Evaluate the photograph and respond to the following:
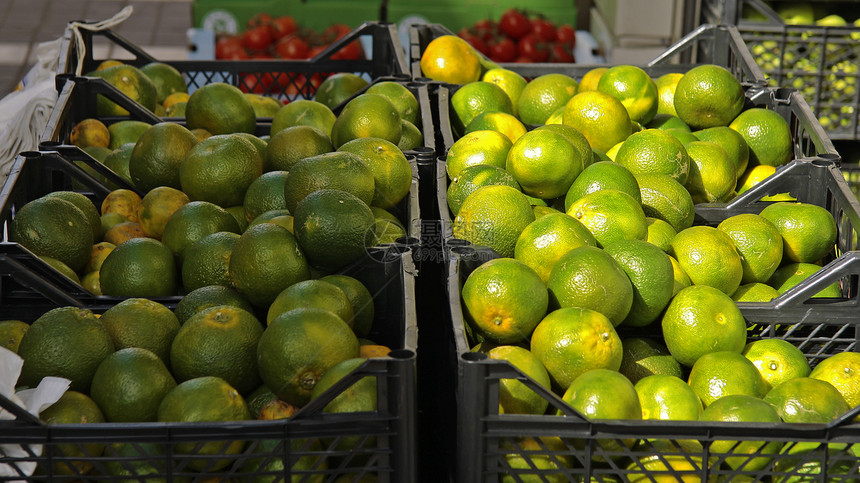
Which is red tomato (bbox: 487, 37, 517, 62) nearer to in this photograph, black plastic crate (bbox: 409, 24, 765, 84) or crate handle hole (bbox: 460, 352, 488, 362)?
black plastic crate (bbox: 409, 24, 765, 84)

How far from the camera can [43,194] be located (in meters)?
2.27

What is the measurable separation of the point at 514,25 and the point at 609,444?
15.2 feet

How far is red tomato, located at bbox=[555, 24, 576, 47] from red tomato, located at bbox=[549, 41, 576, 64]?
0.03 meters

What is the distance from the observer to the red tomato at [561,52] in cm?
562

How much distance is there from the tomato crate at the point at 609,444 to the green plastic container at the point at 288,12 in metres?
4.71

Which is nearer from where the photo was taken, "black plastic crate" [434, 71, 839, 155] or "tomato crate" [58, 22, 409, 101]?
"black plastic crate" [434, 71, 839, 155]

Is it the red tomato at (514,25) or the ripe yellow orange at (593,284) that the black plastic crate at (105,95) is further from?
the red tomato at (514,25)

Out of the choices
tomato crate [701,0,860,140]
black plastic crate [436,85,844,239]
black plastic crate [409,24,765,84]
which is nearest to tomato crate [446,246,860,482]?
black plastic crate [436,85,844,239]

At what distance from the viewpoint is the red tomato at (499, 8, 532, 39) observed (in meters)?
5.70

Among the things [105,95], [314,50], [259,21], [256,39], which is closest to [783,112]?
[105,95]

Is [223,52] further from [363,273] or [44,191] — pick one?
[363,273]

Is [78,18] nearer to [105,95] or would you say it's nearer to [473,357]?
[105,95]

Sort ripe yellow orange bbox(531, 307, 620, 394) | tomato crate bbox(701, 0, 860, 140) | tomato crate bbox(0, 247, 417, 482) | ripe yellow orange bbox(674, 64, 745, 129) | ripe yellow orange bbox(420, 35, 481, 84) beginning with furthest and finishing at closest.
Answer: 1. tomato crate bbox(701, 0, 860, 140)
2. ripe yellow orange bbox(420, 35, 481, 84)
3. ripe yellow orange bbox(674, 64, 745, 129)
4. ripe yellow orange bbox(531, 307, 620, 394)
5. tomato crate bbox(0, 247, 417, 482)

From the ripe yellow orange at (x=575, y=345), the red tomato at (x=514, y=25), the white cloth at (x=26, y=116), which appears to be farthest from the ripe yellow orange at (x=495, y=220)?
the red tomato at (x=514, y=25)
